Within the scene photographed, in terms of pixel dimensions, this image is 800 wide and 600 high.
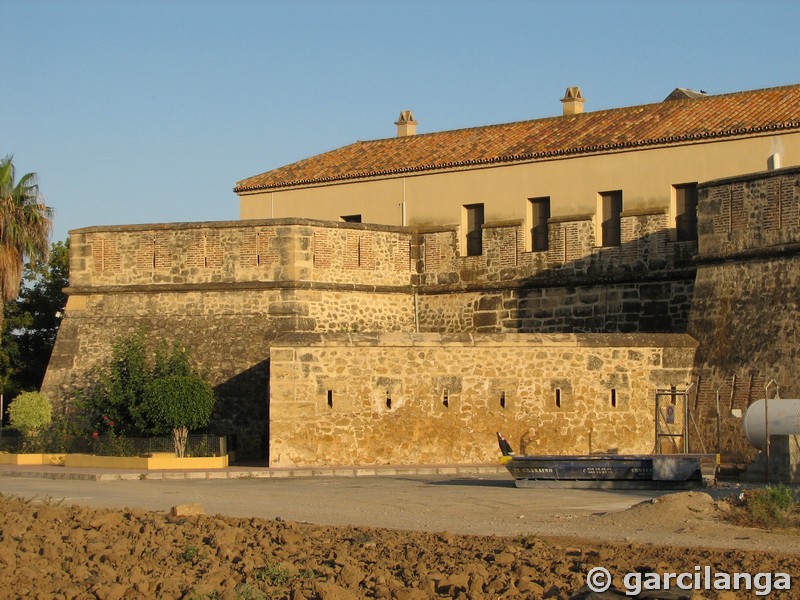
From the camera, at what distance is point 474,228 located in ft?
101

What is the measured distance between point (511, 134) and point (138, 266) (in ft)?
30.1

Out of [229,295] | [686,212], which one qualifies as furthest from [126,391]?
[686,212]

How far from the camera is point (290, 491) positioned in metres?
19.7

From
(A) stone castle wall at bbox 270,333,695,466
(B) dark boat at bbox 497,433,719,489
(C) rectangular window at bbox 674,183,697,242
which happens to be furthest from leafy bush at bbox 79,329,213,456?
(C) rectangular window at bbox 674,183,697,242

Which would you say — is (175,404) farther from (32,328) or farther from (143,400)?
(32,328)

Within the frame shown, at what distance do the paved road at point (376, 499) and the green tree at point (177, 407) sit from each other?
3080mm

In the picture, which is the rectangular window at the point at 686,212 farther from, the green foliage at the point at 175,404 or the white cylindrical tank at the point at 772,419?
the green foliage at the point at 175,404

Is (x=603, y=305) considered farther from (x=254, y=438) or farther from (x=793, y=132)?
(x=254, y=438)

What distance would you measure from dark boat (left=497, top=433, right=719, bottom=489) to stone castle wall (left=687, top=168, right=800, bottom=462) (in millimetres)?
4040

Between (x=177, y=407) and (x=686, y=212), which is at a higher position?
(x=686, y=212)

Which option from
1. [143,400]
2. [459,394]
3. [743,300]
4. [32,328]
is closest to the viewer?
[743,300]

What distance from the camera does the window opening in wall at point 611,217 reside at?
28.5 m

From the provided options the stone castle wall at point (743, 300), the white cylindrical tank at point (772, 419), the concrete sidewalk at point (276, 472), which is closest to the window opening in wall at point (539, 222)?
the stone castle wall at point (743, 300)

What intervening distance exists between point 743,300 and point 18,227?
15.9 meters
